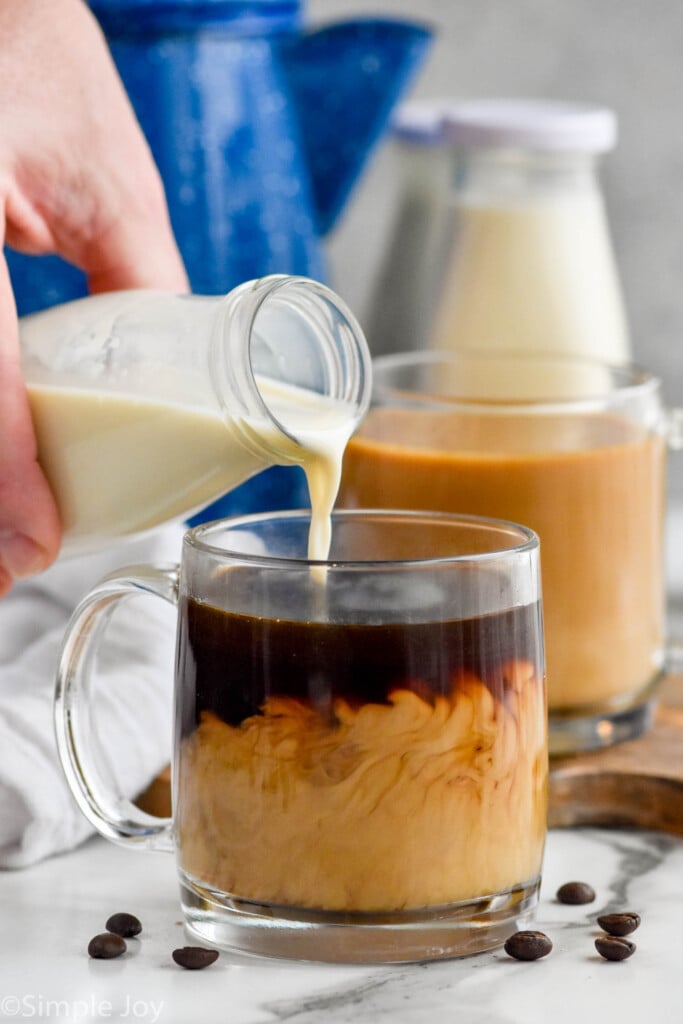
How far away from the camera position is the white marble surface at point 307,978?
65 centimetres

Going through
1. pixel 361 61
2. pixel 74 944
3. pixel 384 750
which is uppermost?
pixel 361 61

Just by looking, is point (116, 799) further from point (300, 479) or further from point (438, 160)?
point (438, 160)

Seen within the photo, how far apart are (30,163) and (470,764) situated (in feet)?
1.51

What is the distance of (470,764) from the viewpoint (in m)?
0.68

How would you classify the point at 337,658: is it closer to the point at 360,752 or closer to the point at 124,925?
the point at 360,752

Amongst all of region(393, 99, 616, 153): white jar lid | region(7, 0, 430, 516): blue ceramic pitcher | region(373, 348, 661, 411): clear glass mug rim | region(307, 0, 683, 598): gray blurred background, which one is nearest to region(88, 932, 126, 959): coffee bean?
region(373, 348, 661, 411): clear glass mug rim

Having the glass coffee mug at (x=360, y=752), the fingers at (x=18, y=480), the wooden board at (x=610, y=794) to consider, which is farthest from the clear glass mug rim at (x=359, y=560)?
the wooden board at (x=610, y=794)

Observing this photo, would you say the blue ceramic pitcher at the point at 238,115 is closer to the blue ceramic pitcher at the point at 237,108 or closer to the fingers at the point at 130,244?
the blue ceramic pitcher at the point at 237,108

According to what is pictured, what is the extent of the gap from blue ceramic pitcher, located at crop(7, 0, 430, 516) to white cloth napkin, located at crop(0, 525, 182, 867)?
20 cm

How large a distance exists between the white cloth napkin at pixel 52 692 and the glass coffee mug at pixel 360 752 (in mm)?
108

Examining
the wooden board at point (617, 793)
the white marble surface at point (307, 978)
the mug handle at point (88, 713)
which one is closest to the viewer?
the white marble surface at point (307, 978)

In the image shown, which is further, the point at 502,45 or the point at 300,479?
the point at 502,45

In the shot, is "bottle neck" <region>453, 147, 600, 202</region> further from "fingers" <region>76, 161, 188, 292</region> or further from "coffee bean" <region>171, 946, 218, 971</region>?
"coffee bean" <region>171, 946, 218, 971</region>

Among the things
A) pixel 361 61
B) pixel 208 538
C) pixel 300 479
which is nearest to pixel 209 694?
pixel 208 538
